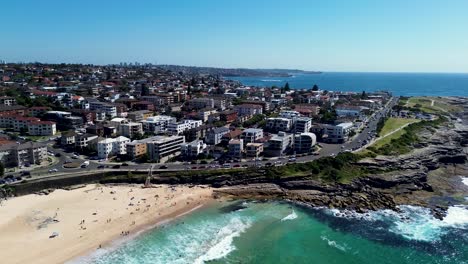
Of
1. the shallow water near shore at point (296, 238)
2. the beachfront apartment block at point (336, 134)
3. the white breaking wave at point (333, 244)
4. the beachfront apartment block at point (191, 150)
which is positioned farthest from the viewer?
the beachfront apartment block at point (336, 134)

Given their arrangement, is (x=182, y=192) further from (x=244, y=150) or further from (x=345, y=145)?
(x=345, y=145)

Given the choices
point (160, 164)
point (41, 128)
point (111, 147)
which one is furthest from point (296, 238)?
point (41, 128)

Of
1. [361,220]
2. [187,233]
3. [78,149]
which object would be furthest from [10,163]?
[361,220]

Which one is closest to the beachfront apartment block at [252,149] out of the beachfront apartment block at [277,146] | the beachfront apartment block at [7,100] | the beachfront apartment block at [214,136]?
the beachfront apartment block at [277,146]

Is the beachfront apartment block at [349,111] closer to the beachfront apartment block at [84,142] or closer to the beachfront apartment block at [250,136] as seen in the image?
the beachfront apartment block at [250,136]

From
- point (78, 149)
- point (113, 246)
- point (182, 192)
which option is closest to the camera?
point (113, 246)

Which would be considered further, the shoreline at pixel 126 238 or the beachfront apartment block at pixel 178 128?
the beachfront apartment block at pixel 178 128

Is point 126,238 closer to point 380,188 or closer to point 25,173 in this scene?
point 25,173

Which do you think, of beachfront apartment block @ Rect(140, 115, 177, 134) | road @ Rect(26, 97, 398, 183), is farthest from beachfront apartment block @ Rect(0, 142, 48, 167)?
beachfront apartment block @ Rect(140, 115, 177, 134)
